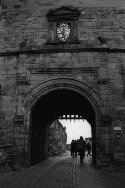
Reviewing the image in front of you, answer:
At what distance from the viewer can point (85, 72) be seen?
33.7ft

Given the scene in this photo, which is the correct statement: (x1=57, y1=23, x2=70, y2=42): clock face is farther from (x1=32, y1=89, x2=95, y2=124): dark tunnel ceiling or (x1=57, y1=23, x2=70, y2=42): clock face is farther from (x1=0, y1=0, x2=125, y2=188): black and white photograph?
(x1=32, y1=89, x2=95, y2=124): dark tunnel ceiling

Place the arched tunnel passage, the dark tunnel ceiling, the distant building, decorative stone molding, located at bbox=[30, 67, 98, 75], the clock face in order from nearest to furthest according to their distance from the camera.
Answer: decorative stone molding, located at bbox=[30, 67, 98, 75], the arched tunnel passage, the dark tunnel ceiling, the clock face, the distant building

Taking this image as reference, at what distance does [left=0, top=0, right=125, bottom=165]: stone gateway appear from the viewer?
966 cm

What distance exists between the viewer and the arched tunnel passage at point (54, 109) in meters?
10.4

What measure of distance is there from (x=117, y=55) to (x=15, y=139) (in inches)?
208

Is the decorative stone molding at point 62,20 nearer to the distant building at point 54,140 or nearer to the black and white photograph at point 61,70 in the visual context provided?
the black and white photograph at point 61,70

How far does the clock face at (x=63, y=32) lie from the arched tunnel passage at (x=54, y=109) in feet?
7.60

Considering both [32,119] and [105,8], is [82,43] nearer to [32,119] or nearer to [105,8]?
[105,8]

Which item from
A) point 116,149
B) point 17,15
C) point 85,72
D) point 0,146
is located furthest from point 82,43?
point 0,146

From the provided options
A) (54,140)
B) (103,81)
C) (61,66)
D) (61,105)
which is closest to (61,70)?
(61,66)

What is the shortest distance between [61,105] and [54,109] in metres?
0.70

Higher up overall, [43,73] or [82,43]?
[82,43]

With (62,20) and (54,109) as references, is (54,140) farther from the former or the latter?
(62,20)

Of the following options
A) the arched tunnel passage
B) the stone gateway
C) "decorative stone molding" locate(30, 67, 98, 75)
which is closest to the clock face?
the stone gateway
